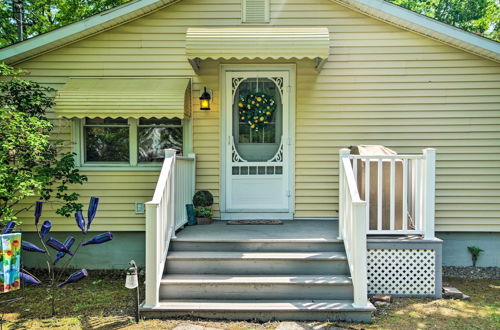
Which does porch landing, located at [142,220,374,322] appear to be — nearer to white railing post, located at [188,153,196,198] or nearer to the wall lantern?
white railing post, located at [188,153,196,198]

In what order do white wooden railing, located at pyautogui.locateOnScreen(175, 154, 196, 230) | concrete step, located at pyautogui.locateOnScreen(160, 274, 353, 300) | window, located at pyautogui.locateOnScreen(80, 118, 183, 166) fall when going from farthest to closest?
window, located at pyautogui.locateOnScreen(80, 118, 183, 166) < white wooden railing, located at pyautogui.locateOnScreen(175, 154, 196, 230) < concrete step, located at pyautogui.locateOnScreen(160, 274, 353, 300)

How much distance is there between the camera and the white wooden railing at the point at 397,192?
14.5 ft

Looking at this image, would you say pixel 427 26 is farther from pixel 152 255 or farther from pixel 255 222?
pixel 152 255

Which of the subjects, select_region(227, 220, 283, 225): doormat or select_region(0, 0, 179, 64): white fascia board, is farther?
select_region(227, 220, 283, 225): doormat

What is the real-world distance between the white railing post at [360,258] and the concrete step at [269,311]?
11 cm

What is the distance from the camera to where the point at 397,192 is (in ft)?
15.4

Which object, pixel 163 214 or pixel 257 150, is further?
pixel 257 150

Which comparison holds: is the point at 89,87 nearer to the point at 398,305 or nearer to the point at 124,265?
the point at 124,265

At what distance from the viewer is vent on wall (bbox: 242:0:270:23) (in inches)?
233

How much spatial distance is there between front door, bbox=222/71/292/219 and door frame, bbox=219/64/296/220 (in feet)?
0.05

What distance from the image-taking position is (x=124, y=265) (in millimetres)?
5891

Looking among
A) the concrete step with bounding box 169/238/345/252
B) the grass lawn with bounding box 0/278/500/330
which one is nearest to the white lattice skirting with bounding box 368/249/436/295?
the grass lawn with bounding box 0/278/500/330

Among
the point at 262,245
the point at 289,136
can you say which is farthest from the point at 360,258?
the point at 289,136

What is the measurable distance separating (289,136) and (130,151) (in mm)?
2441
